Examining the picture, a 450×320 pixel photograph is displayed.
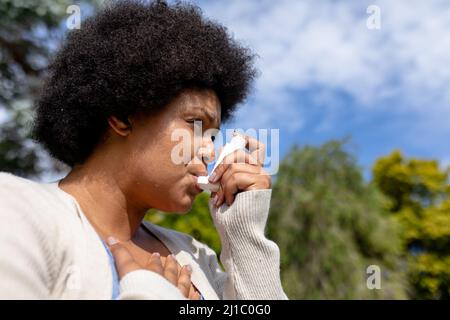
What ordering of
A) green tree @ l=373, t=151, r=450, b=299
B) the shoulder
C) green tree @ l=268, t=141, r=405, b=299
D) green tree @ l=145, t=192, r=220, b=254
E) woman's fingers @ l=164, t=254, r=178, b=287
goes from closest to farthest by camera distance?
the shoulder
woman's fingers @ l=164, t=254, r=178, b=287
green tree @ l=145, t=192, r=220, b=254
green tree @ l=268, t=141, r=405, b=299
green tree @ l=373, t=151, r=450, b=299

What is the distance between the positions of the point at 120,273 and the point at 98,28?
88cm

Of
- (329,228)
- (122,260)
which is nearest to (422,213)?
(329,228)

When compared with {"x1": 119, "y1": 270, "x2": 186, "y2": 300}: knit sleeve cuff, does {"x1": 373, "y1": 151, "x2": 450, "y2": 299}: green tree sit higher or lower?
higher

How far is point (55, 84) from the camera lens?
5.87 feet

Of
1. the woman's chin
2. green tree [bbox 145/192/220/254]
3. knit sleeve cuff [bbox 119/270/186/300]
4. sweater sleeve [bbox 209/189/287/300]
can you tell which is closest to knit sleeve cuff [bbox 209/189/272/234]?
sweater sleeve [bbox 209/189/287/300]

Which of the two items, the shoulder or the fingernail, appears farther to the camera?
the fingernail

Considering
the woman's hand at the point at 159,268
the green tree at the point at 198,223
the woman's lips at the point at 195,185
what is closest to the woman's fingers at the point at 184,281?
the woman's hand at the point at 159,268

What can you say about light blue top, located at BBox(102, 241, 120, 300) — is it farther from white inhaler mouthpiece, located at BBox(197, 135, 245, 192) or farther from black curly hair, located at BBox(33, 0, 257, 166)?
black curly hair, located at BBox(33, 0, 257, 166)

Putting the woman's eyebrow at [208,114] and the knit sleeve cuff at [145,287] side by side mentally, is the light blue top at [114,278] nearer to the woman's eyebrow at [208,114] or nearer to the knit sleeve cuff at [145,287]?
the knit sleeve cuff at [145,287]

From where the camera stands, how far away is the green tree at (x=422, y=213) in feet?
46.3

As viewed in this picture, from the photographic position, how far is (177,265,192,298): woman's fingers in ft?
4.76

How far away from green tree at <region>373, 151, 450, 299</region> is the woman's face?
1274cm
